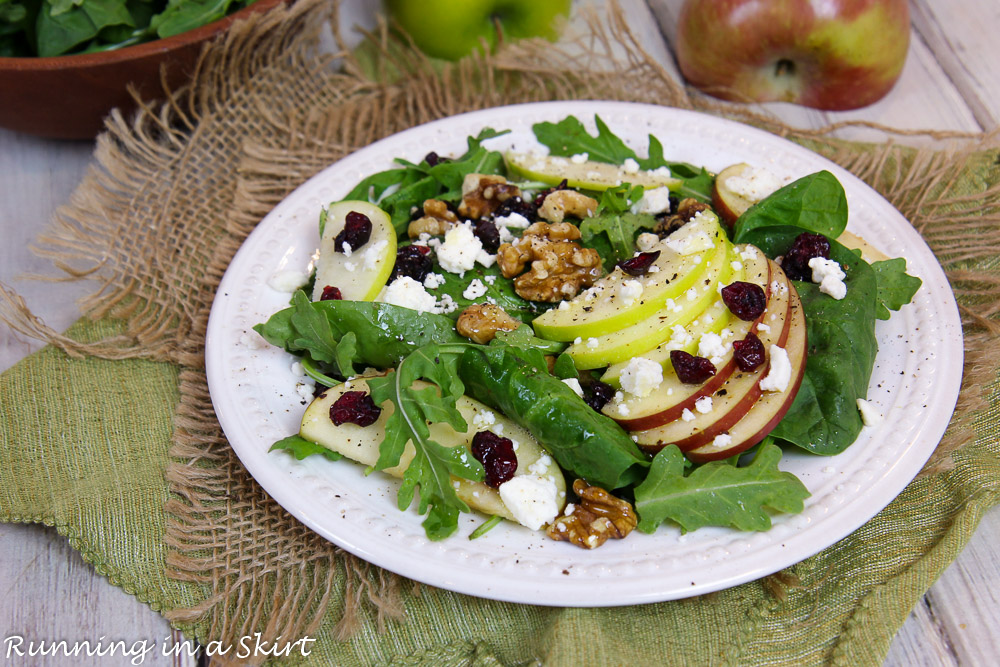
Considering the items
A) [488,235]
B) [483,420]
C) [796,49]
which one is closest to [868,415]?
[483,420]

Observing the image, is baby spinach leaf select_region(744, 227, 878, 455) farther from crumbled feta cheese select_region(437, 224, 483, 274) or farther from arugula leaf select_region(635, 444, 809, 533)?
crumbled feta cheese select_region(437, 224, 483, 274)

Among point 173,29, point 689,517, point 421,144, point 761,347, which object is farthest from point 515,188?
point 173,29

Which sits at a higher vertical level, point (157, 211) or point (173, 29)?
point (173, 29)

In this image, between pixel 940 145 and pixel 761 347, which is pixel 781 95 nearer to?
pixel 940 145

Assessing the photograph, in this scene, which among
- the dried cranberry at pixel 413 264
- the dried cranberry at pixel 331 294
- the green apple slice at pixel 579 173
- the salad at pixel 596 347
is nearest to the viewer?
the salad at pixel 596 347

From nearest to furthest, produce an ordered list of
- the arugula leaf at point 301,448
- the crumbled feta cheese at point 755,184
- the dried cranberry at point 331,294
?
the arugula leaf at point 301,448, the dried cranberry at point 331,294, the crumbled feta cheese at point 755,184

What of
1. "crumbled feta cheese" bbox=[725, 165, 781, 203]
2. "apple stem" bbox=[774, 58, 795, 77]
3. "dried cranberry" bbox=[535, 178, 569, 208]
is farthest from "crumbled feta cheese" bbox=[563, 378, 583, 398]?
"apple stem" bbox=[774, 58, 795, 77]

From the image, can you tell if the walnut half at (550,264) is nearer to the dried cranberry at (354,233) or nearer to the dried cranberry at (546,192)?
the dried cranberry at (546,192)

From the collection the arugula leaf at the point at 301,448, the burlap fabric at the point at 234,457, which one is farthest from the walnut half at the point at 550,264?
the burlap fabric at the point at 234,457
